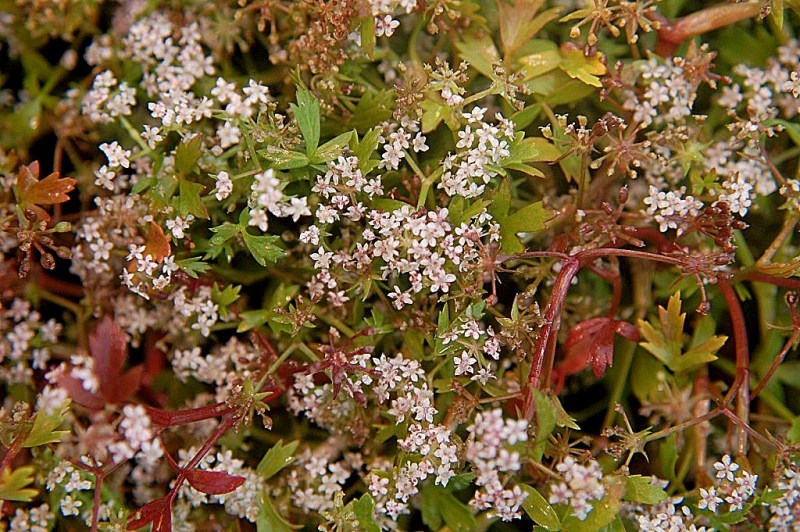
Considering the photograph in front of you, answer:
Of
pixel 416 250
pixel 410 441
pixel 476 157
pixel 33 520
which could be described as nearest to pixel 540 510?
pixel 410 441

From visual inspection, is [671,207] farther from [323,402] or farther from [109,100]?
[109,100]

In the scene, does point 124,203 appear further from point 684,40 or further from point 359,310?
point 684,40

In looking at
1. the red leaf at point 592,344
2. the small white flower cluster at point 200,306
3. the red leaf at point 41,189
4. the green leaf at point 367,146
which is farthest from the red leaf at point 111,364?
the red leaf at point 592,344

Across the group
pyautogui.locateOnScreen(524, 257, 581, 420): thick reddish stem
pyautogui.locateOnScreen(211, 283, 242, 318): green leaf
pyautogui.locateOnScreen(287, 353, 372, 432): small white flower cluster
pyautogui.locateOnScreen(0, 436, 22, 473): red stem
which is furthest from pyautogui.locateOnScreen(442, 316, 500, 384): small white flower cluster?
pyautogui.locateOnScreen(0, 436, 22, 473): red stem

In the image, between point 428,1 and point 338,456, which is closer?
point 428,1

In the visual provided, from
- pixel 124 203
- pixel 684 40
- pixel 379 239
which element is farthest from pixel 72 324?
pixel 684 40

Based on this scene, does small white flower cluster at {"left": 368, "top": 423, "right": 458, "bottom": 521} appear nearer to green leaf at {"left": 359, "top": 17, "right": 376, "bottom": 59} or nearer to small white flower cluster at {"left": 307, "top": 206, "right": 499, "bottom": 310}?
small white flower cluster at {"left": 307, "top": 206, "right": 499, "bottom": 310}

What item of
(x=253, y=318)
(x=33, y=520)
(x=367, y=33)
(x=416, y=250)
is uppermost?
(x=367, y=33)
